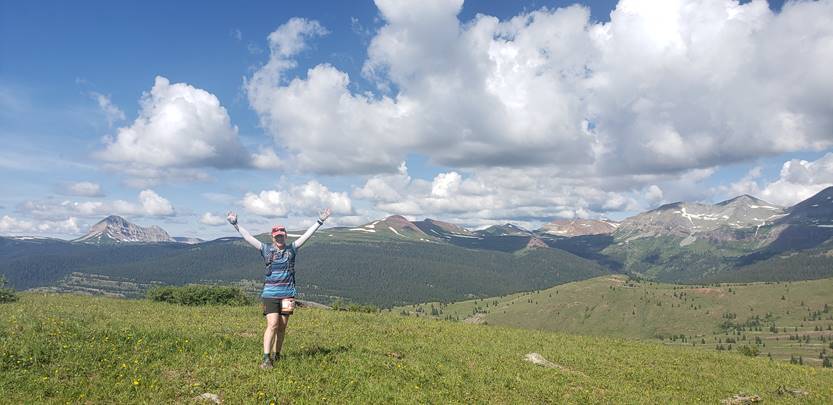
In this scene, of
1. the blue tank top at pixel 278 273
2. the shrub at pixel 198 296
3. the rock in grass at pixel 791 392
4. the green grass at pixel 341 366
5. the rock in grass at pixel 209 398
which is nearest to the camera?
the rock in grass at pixel 209 398

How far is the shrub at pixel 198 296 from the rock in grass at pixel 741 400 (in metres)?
37.7

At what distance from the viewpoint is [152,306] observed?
117 feet

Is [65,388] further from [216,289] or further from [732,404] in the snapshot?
[216,289]

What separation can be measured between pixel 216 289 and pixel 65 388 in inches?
1349

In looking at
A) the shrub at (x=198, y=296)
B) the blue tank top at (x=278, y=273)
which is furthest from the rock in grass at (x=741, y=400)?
the shrub at (x=198, y=296)

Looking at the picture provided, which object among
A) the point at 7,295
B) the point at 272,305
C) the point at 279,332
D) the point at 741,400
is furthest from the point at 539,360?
the point at 7,295

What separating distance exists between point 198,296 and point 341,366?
1215 inches

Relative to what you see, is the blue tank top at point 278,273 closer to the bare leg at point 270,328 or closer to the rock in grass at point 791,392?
the bare leg at point 270,328

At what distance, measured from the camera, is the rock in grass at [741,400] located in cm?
2023

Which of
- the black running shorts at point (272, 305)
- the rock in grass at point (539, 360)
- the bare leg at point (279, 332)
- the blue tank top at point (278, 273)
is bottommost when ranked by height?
the rock in grass at point (539, 360)

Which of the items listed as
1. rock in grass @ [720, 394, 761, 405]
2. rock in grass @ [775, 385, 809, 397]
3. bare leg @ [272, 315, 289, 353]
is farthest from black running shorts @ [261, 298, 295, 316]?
rock in grass @ [775, 385, 809, 397]

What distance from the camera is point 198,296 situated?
145 feet

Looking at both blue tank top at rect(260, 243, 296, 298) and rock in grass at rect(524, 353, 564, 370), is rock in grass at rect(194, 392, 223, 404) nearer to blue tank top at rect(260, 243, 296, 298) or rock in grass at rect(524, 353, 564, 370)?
blue tank top at rect(260, 243, 296, 298)

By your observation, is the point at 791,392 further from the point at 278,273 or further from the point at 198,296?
the point at 198,296
